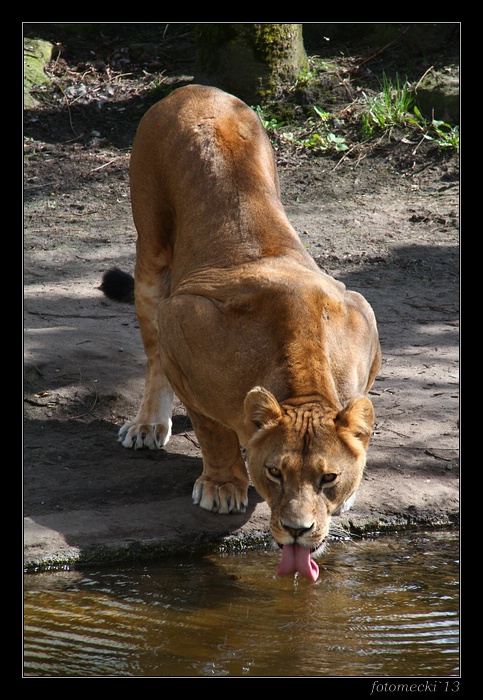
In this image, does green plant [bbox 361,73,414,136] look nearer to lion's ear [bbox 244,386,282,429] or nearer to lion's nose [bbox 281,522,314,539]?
lion's ear [bbox 244,386,282,429]

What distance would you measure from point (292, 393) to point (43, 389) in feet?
8.97

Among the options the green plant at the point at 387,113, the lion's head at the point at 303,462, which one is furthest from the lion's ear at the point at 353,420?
the green plant at the point at 387,113

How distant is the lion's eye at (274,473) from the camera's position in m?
4.55

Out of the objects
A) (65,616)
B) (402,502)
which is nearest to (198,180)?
(402,502)

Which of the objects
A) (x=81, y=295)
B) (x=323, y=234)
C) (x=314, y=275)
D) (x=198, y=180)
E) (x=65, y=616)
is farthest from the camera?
(x=323, y=234)

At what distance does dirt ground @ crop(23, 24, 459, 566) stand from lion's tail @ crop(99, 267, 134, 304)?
39cm

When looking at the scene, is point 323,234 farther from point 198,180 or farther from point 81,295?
point 198,180

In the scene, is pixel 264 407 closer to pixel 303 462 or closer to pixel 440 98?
pixel 303 462

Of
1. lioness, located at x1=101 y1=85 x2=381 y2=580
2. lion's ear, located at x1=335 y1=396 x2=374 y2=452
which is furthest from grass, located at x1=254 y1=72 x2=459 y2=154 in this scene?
lion's ear, located at x1=335 y1=396 x2=374 y2=452

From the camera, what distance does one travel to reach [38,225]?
11.3 m

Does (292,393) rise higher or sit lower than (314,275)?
lower

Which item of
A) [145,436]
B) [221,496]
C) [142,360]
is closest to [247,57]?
[142,360]

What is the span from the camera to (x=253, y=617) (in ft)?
15.1

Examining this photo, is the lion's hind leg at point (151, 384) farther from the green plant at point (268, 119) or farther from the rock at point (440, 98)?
the rock at point (440, 98)
